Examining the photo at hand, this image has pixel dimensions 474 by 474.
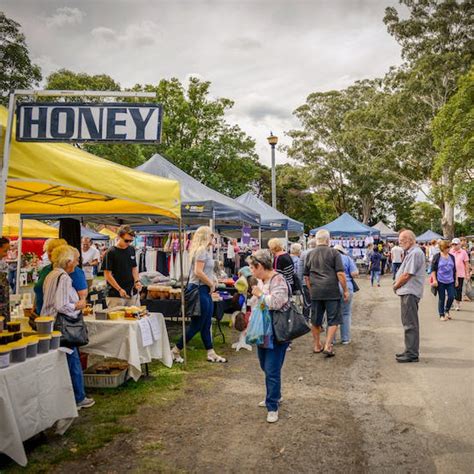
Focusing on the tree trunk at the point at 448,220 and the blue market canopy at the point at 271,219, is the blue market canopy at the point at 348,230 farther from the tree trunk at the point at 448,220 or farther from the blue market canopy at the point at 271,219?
the tree trunk at the point at 448,220

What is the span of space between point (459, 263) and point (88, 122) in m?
10.3

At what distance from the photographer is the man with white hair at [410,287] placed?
6.33 m

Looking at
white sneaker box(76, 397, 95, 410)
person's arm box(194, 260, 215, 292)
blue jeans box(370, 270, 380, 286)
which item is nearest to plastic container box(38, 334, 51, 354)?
white sneaker box(76, 397, 95, 410)

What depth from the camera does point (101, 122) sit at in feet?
12.0

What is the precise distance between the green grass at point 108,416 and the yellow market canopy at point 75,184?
2140mm

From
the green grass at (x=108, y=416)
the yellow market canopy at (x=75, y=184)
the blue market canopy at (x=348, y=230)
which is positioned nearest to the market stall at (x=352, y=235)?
the blue market canopy at (x=348, y=230)

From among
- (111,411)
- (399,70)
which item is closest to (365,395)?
(111,411)

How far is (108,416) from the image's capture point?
14.7 feet

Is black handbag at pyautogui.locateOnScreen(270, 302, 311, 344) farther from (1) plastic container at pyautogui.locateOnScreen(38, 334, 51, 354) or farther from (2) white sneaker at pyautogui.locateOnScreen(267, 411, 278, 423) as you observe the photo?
(1) plastic container at pyautogui.locateOnScreen(38, 334, 51, 354)

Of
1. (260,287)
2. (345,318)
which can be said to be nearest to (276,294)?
(260,287)

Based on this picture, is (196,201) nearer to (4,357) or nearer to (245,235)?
(245,235)

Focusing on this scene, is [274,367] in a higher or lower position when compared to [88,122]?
lower

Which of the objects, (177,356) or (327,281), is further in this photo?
(327,281)

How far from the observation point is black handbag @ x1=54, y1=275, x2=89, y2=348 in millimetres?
4266
